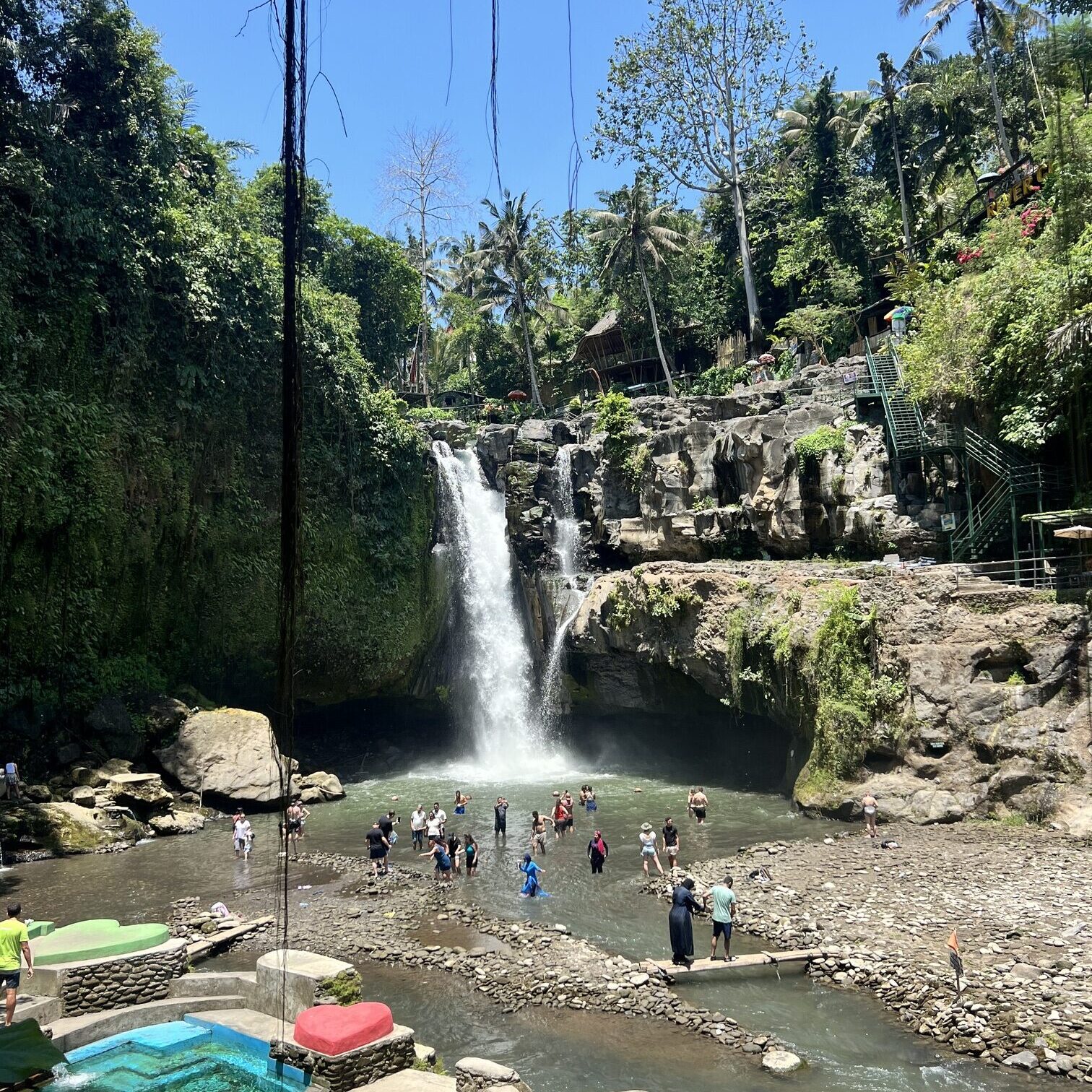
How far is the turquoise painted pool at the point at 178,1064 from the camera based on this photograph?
29.7ft

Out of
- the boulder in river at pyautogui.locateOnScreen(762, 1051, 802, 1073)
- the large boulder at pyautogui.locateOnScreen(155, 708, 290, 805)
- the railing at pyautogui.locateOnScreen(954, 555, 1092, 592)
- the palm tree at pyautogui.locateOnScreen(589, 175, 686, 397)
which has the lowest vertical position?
the boulder in river at pyautogui.locateOnScreen(762, 1051, 802, 1073)

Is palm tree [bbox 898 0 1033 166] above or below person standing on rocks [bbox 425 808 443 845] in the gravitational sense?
above

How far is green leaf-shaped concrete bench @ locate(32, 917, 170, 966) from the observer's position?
11.0 meters

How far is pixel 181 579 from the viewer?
29016 millimetres

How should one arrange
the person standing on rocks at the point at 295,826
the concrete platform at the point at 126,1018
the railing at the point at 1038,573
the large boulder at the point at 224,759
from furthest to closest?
1. the large boulder at the point at 224,759
2. the person standing on rocks at the point at 295,826
3. the railing at the point at 1038,573
4. the concrete platform at the point at 126,1018

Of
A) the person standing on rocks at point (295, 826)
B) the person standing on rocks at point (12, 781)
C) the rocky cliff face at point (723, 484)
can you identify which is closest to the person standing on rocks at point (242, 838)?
the person standing on rocks at point (295, 826)

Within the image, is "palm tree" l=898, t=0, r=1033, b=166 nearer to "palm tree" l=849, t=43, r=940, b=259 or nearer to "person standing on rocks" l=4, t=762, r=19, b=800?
"palm tree" l=849, t=43, r=940, b=259

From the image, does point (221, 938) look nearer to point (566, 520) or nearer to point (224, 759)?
point (224, 759)

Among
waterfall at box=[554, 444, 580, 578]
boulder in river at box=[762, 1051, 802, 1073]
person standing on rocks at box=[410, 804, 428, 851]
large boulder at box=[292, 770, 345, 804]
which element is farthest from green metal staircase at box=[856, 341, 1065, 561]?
large boulder at box=[292, 770, 345, 804]

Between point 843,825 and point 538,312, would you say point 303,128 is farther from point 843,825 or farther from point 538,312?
point 538,312

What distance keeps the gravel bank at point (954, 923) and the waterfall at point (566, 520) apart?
1750 cm

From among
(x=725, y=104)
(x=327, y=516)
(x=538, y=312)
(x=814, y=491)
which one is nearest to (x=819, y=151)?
(x=725, y=104)

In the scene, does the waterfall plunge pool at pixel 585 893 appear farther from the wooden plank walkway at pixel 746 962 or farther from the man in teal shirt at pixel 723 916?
the man in teal shirt at pixel 723 916

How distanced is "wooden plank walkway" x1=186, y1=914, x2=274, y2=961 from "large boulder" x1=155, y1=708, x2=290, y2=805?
9.37 meters
